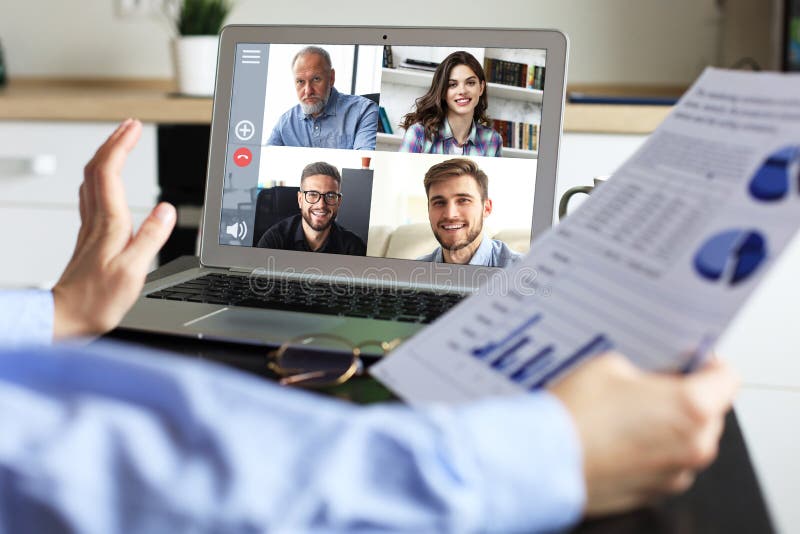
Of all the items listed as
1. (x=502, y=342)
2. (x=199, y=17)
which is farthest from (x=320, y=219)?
(x=199, y=17)

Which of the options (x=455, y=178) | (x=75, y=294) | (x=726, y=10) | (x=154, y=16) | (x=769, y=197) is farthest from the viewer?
(x=154, y=16)

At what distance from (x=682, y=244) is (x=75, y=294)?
1.41 feet

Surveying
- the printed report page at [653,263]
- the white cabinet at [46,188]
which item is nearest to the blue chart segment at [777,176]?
the printed report page at [653,263]

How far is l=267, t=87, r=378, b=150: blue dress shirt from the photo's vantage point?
863mm

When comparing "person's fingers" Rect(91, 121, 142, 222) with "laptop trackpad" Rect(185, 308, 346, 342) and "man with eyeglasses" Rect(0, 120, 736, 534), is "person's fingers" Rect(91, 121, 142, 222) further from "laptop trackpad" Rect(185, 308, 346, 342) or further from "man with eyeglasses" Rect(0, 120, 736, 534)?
"man with eyeglasses" Rect(0, 120, 736, 534)

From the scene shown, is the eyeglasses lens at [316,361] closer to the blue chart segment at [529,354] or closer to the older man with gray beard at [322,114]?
the blue chart segment at [529,354]

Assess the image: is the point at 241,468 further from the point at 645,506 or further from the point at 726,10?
the point at 726,10

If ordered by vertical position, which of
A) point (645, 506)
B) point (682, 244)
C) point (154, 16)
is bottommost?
point (645, 506)

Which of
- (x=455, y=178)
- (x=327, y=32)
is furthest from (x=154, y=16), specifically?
(x=455, y=178)

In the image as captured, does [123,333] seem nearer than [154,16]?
Yes

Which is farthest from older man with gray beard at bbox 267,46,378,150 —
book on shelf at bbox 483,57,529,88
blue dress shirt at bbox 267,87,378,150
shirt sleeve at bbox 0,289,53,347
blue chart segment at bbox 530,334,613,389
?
blue chart segment at bbox 530,334,613,389

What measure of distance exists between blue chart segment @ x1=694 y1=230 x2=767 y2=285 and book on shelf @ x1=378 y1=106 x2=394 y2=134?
1.65ft

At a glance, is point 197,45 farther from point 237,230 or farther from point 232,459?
point 232,459

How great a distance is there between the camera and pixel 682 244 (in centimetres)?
41
